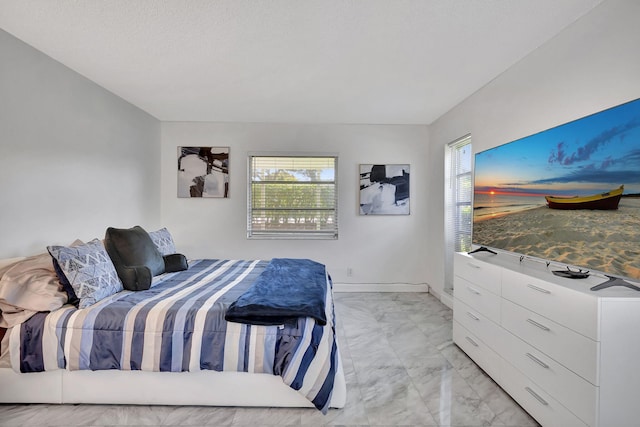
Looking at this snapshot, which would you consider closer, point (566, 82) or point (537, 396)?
point (537, 396)

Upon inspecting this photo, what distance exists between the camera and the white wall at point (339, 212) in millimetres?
4547

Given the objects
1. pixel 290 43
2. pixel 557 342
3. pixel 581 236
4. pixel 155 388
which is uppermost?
pixel 290 43

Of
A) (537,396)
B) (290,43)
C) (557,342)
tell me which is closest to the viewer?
(557,342)

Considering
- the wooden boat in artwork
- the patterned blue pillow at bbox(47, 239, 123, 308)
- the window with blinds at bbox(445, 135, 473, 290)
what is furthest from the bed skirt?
the window with blinds at bbox(445, 135, 473, 290)

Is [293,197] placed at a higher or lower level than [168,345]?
higher

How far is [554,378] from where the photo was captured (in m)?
1.73

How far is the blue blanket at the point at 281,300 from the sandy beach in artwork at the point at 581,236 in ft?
5.10

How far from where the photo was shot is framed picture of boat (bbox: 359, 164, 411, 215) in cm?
461

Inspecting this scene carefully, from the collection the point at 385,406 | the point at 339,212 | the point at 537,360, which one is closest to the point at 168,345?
the point at 385,406

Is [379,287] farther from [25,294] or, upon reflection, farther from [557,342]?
[25,294]

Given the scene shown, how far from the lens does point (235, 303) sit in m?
2.03

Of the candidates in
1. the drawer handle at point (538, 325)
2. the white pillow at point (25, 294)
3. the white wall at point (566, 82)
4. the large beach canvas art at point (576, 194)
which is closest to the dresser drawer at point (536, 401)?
the drawer handle at point (538, 325)

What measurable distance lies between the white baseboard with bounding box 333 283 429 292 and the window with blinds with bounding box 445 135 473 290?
1.98ft

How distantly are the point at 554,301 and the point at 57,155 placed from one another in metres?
3.86
